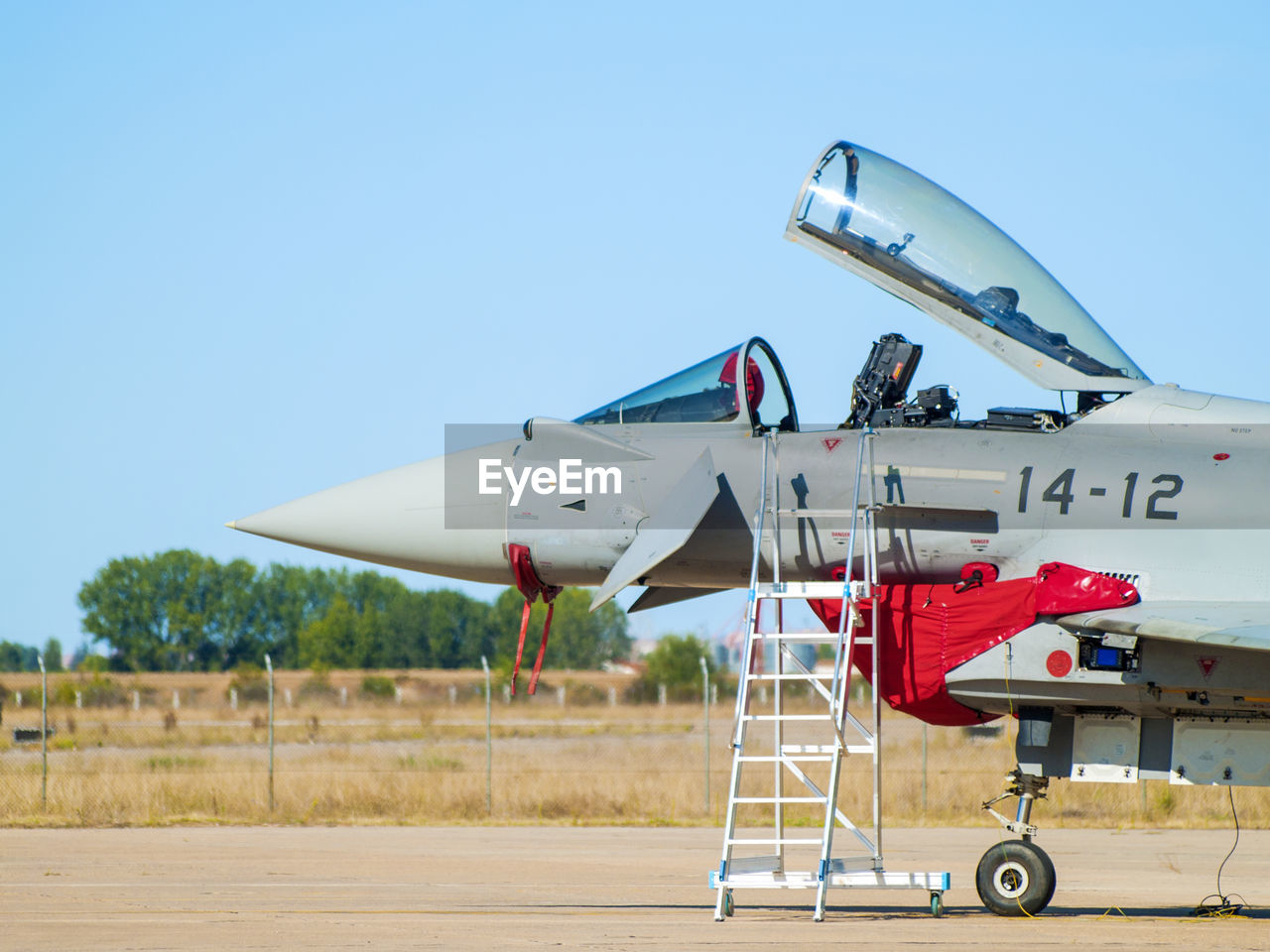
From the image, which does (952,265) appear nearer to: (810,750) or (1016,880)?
(810,750)

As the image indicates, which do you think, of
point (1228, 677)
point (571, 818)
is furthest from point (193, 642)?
point (1228, 677)

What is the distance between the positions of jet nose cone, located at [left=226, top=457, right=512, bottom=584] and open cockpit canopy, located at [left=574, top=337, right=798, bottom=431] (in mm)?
1154

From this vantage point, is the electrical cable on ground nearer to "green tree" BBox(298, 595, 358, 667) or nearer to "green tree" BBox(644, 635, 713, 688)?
"green tree" BBox(644, 635, 713, 688)

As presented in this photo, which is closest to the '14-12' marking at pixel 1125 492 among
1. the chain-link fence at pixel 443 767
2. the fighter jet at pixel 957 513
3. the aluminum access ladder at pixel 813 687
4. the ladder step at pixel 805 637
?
the fighter jet at pixel 957 513

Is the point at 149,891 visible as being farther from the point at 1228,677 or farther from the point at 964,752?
the point at 964,752

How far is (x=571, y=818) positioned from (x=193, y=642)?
213ft

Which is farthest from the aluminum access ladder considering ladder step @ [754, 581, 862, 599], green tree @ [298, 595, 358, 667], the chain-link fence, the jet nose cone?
green tree @ [298, 595, 358, 667]

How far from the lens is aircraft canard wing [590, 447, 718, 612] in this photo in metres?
9.90

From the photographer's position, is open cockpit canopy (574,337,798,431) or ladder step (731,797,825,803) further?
open cockpit canopy (574,337,798,431)

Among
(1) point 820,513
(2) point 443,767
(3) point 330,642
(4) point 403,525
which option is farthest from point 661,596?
(3) point 330,642

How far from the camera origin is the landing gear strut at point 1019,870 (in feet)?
33.0
